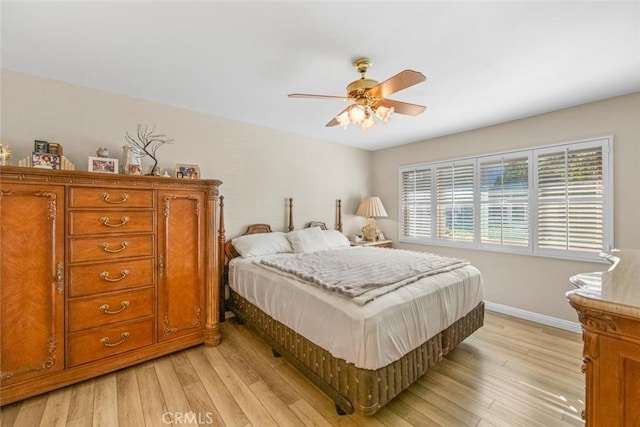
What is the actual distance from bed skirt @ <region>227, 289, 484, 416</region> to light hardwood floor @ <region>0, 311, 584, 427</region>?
160 millimetres

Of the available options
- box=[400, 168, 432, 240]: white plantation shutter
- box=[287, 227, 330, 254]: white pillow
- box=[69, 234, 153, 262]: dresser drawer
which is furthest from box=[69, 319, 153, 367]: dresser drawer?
box=[400, 168, 432, 240]: white plantation shutter

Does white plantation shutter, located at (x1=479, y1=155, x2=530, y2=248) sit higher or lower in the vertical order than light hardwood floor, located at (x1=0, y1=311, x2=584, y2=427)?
higher

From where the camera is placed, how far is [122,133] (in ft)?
8.66

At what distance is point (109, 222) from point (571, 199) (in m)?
4.56

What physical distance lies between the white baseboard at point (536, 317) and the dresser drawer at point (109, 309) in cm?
400

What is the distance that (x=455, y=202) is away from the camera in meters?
3.89

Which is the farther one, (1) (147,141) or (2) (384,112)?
(1) (147,141)

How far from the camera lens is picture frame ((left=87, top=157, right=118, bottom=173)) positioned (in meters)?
2.26

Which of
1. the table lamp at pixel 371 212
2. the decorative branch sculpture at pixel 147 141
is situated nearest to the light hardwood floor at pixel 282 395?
the decorative branch sculpture at pixel 147 141

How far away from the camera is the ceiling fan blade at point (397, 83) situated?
161 cm

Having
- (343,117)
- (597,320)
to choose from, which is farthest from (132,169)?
(597,320)

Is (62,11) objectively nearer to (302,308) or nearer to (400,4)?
(400,4)

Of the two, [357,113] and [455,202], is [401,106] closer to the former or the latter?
[357,113]

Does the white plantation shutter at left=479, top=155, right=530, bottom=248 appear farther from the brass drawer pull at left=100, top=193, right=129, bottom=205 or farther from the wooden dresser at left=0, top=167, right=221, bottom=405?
the brass drawer pull at left=100, top=193, right=129, bottom=205
